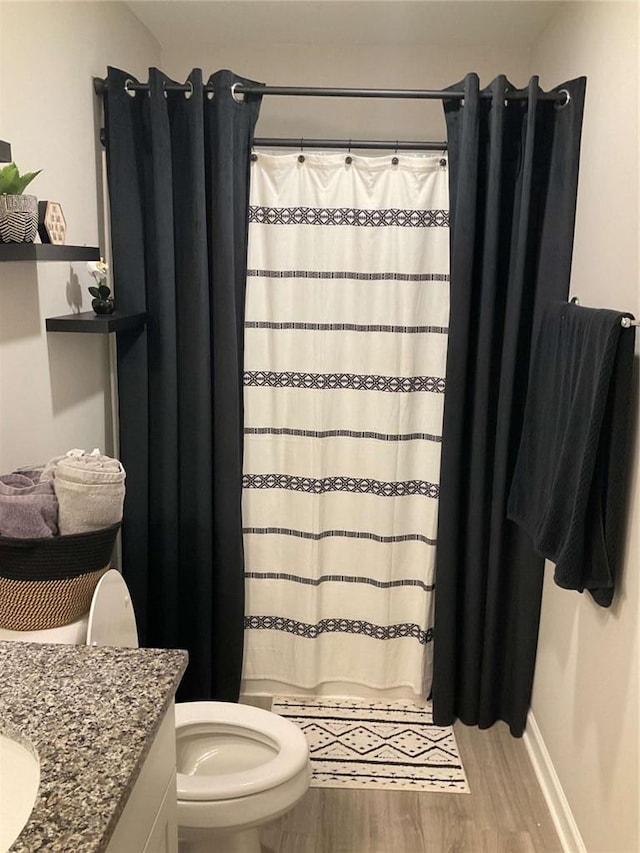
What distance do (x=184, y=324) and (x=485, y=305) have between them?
951 mm

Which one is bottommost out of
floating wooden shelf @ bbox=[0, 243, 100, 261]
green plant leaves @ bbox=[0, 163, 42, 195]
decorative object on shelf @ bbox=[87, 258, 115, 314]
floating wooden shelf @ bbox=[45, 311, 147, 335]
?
floating wooden shelf @ bbox=[45, 311, 147, 335]

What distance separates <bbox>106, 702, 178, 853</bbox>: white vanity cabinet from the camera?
1075 millimetres

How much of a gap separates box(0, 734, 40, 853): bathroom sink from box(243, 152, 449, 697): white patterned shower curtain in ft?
4.89

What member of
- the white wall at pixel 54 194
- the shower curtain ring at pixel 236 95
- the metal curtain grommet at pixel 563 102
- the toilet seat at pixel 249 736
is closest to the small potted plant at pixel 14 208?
the white wall at pixel 54 194

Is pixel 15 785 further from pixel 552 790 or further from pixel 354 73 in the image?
pixel 354 73

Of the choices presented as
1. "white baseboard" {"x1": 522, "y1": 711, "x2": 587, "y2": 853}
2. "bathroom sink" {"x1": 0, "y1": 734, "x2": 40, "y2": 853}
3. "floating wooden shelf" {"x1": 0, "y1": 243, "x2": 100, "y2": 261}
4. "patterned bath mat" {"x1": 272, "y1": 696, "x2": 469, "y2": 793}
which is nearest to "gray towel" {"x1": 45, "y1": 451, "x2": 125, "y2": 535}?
"floating wooden shelf" {"x1": 0, "y1": 243, "x2": 100, "y2": 261}

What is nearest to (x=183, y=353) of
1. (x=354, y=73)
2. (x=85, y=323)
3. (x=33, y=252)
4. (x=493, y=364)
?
(x=85, y=323)

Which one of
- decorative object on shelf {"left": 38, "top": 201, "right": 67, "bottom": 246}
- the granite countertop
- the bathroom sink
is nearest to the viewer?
the granite countertop

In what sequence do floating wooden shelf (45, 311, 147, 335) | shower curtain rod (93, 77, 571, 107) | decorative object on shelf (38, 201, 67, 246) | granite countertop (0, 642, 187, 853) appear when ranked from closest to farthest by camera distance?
granite countertop (0, 642, 187, 853), decorative object on shelf (38, 201, 67, 246), floating wooden shelf (45, 311, 147, 335), shower curtain rod (93, 77, 571, 107)

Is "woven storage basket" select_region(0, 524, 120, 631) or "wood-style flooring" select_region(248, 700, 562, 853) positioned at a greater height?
"woven storage basket" select_region(0, 524, 120, 631)

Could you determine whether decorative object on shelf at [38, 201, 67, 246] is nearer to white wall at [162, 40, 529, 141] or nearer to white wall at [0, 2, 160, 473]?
white wall at [0, 2, 160, 473]

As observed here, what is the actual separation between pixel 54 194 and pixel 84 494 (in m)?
0.90

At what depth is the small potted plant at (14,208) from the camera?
5.02 feet

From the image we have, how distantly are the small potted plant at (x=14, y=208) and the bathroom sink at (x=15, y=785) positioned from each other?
38.8 inches
